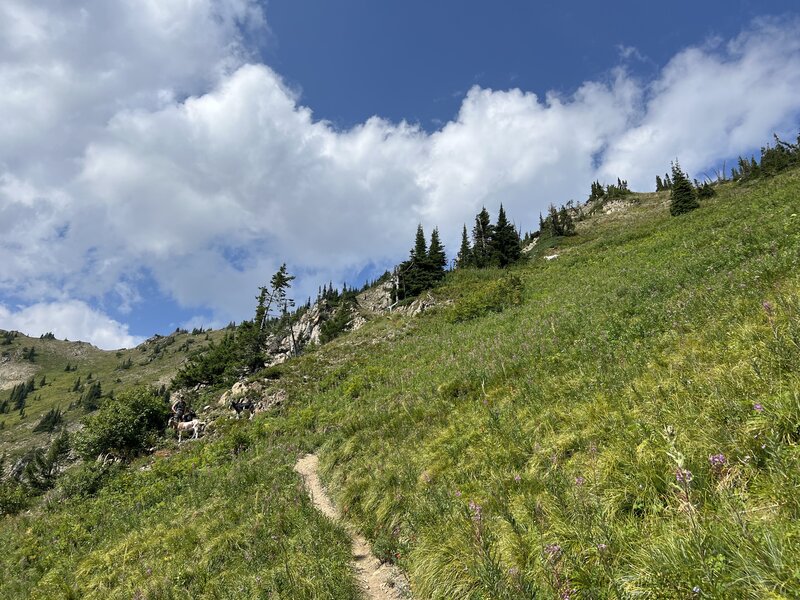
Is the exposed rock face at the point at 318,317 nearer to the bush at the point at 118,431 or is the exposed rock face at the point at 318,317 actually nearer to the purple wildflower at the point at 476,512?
the bush at the point at 118,431

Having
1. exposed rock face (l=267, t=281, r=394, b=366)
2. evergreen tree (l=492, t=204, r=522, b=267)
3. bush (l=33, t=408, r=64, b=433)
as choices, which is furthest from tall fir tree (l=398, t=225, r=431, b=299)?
bush (l=33, t=408, r=64, b=433)

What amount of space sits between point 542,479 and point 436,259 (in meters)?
59.6

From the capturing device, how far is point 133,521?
13273 millimetres

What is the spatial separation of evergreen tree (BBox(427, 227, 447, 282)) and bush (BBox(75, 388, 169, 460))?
39.9 m

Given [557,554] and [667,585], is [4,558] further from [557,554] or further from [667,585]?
[667,585]

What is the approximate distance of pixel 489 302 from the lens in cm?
3056

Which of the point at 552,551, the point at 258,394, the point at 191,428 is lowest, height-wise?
the point at 552,551

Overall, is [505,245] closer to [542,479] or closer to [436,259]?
[436,259]

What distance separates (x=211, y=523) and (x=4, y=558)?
10.8 metres

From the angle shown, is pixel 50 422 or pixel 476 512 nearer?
pixel 476 512

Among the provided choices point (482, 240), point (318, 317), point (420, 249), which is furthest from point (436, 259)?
point (318, 317)

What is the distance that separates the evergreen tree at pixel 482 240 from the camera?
6844 centimetres

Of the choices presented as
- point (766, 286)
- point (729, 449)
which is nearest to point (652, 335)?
point (766, 286)

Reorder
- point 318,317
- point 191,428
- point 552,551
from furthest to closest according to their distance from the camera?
point 318,317 → point 191,428 → point 552,551
